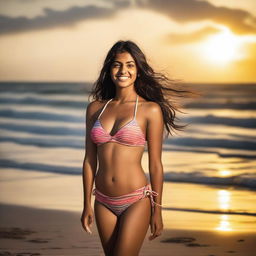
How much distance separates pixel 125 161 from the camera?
364cm

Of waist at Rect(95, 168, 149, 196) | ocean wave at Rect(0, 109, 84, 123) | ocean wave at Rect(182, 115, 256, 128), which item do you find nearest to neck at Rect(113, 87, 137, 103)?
waist at Rect(95, 168, 149, 196)

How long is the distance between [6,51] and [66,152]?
222 cm

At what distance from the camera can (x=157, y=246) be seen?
579 cm

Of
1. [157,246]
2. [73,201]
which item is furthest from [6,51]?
[157,246]

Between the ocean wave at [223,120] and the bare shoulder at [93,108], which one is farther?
the ocean wave at [223,120]

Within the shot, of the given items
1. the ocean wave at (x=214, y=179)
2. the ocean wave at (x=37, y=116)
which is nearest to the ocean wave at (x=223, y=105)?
the ocean wave at (x=37, y=116)

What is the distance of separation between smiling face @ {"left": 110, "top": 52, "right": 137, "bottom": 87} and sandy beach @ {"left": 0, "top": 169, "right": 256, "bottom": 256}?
224 cm

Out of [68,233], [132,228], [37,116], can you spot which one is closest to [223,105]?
[37,116]

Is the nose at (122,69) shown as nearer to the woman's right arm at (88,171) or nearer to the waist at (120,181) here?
the woman's right arm at (88,171)

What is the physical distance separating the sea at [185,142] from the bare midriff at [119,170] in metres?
2.74

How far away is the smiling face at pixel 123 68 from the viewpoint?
145 inches

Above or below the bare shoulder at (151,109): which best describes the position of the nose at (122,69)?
above

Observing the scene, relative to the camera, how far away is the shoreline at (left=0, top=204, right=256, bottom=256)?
5.65m

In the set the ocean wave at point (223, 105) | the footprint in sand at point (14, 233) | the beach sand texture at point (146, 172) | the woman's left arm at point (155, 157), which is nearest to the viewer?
the woman's left arm at point (155, 157)
